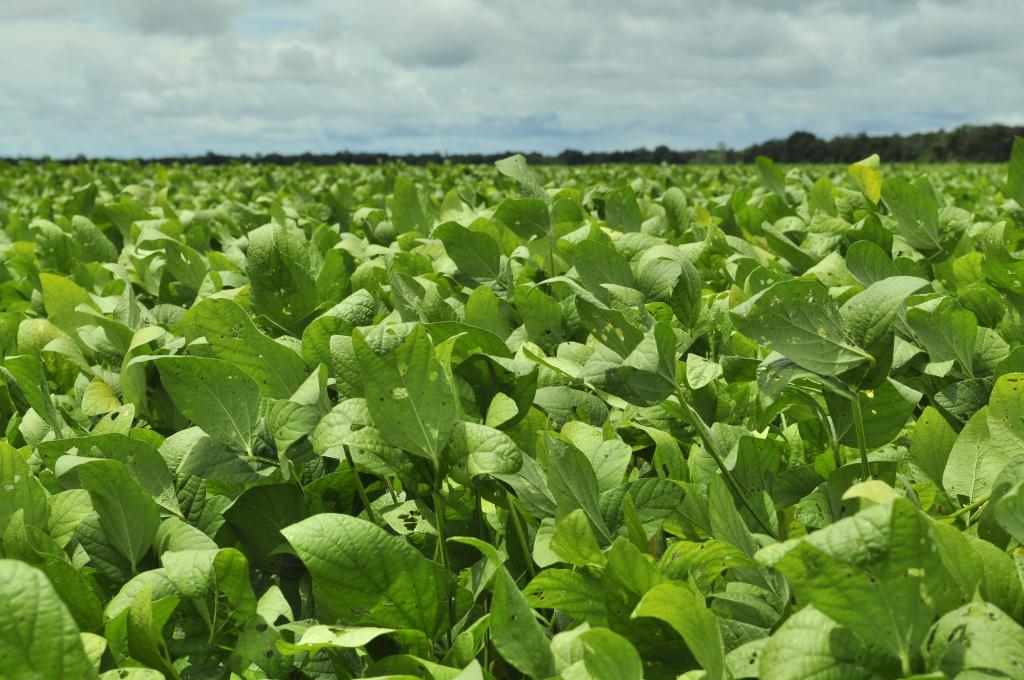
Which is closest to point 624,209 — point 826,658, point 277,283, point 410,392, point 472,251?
point 472,251

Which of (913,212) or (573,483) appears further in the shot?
(913,212)

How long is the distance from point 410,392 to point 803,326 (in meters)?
0.47

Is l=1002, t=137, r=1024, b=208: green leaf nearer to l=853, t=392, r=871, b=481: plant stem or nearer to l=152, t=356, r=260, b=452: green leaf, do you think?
l=853, t=392, r=871, b=481: plant stem

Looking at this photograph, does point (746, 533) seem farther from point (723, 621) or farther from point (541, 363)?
point (541, 363)

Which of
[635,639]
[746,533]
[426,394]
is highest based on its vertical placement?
[426,394]

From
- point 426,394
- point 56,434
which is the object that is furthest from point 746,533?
point 56,434

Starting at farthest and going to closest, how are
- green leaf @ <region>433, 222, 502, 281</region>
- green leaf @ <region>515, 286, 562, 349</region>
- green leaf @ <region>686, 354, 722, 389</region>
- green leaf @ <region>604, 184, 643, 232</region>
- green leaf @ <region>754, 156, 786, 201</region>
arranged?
1. green leaf @ <region>754, 156, 786, 201</region>
2. green leaf @ <region>604, 184, 643, 232</region>
3. green leaf @ <region>433, 222, 502, 281</region>
4. green leaf @ <region>515, 286, 562, 349</region>
5. green leaf @ <region>686, 354, 722, 389</region>

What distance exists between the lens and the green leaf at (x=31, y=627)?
75cm

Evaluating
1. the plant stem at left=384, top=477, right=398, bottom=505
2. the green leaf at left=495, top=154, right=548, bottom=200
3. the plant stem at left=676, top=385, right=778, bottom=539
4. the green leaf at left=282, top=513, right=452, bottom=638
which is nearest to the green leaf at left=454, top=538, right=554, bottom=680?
the green leaf at left=282, top=513, right=452, bottom=638

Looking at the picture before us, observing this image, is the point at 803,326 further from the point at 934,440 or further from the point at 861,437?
the point at 934,440

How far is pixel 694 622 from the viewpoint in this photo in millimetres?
815

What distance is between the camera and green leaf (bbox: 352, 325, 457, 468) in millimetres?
1015

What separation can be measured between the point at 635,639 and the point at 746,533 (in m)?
0.17

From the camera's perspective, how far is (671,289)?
1.61 m
